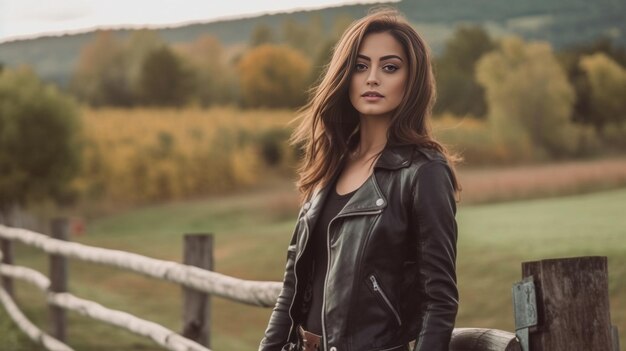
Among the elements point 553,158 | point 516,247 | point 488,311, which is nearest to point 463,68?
point 553,158

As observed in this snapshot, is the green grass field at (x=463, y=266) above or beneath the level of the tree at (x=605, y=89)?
beneath

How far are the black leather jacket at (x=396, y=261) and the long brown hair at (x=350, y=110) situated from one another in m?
0.09

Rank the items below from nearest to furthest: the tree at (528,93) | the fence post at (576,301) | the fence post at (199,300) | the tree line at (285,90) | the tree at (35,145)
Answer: the fence post at (576,301)
the fence post at (199,300)
the tree line at (285,90)
the tree at (528,93)
the tree at (35,145)

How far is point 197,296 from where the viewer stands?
5066 millimetres

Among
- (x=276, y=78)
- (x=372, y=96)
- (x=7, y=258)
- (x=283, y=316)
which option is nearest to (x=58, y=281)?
(x=7, y=258)

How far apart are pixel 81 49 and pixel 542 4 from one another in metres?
27.4

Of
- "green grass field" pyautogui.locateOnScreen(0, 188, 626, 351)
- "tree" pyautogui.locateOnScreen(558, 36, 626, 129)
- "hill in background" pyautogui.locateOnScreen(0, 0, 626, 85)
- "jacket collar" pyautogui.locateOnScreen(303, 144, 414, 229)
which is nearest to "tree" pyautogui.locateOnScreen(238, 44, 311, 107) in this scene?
"hill in background" pyautogui.locateOnScreen(0, 0, 626, 85)

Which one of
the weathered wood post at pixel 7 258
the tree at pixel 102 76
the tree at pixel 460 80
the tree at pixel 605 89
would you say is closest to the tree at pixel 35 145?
the tree at pixel 460 80

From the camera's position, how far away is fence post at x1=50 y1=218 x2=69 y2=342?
7537mm

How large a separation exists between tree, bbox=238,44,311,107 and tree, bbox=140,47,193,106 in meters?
3.24

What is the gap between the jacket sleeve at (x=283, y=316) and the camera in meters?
2.73

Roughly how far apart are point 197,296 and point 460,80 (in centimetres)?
1562

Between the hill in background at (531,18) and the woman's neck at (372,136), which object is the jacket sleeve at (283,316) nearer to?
the woman's neck at (372,136)

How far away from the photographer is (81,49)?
44781mm
